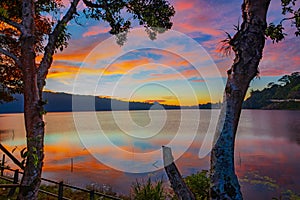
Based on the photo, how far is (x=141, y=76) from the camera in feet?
49.3

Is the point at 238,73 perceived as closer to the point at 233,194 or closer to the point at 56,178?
the point at 233,194

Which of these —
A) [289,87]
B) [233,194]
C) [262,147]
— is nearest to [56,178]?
[233,194]

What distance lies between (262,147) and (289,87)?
57.8 m

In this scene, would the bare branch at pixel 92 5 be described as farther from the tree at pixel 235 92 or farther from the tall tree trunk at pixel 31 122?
the tree at pixel 235 92

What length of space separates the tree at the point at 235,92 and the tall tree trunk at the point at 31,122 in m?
3.31

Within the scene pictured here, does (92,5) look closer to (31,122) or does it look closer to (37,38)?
(37,38)

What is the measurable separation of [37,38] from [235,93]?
15.0 ft

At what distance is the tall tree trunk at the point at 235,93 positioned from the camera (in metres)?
2.78

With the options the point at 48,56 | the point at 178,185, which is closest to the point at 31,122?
the point at 48,56

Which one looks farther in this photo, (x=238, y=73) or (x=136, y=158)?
(x=136, y=158)

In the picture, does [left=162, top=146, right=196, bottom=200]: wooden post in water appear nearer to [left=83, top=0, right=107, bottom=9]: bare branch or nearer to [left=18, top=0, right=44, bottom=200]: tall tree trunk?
[left=18, top=0, right=44, bottom=200]: tall tree trunk

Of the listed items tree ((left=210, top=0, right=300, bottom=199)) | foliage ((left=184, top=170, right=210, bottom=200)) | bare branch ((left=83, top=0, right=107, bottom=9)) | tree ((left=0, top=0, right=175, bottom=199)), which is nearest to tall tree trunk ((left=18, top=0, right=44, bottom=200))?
tree ((left=0, top=0, right=175, bottom=199))

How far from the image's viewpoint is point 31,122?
15.2ft

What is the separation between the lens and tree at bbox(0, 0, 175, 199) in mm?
4562
